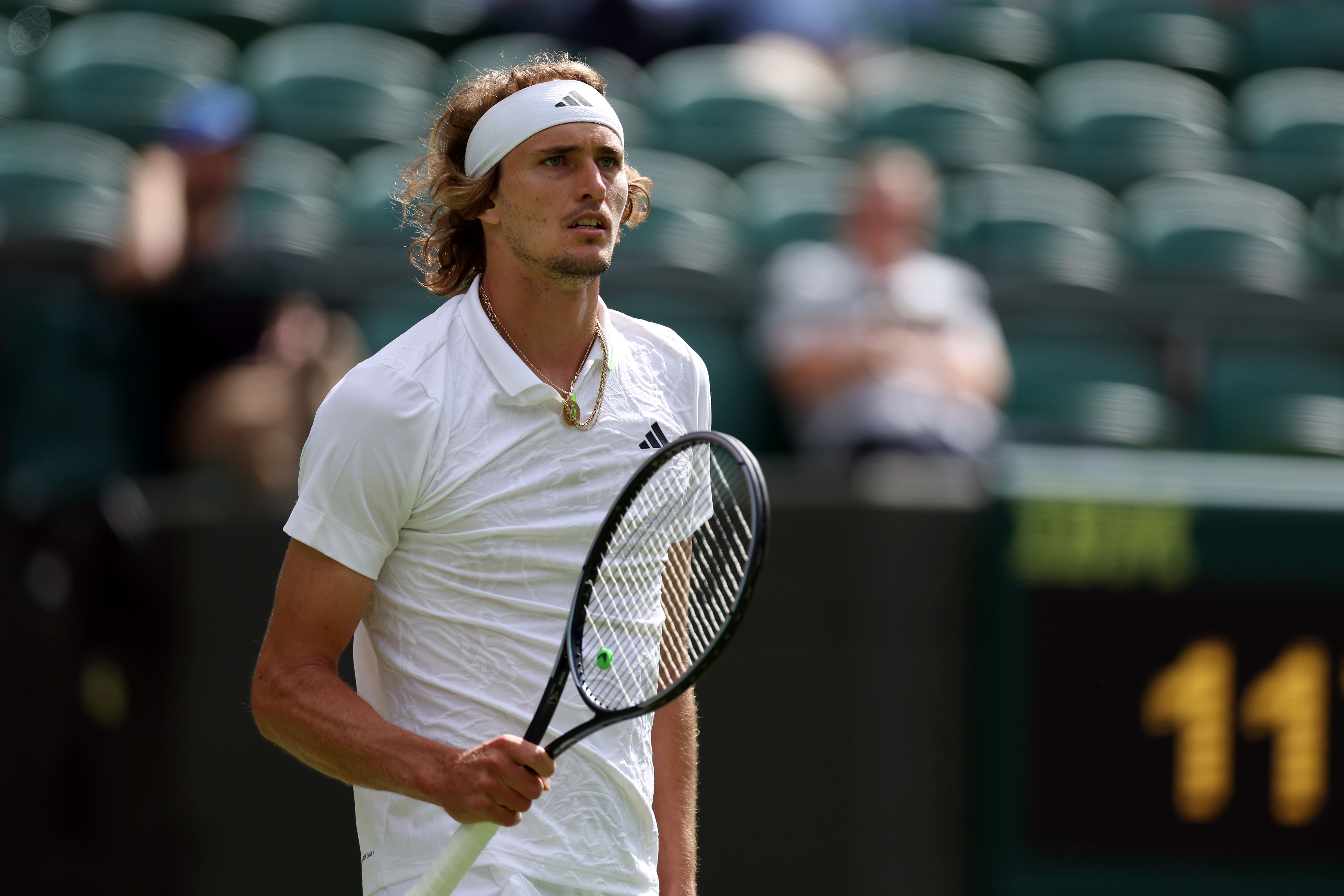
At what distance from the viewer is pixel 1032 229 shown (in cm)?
621

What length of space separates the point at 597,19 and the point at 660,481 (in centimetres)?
496

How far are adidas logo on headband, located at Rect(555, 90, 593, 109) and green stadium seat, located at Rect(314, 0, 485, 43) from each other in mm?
5048

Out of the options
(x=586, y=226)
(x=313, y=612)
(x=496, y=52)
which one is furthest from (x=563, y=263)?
(x=496, y=52)

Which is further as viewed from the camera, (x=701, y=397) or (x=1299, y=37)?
(x=1299, y=37)

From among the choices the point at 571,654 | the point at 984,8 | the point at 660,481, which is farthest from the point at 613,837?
the point at 984,8

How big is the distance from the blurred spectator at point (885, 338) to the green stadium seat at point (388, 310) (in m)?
1.02

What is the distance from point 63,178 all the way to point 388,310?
1.41m

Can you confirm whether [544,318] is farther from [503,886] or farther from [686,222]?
[686,222]

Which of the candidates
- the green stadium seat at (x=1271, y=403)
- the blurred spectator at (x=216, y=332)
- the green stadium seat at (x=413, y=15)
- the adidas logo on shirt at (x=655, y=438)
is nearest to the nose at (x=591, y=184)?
the adidas logo on shirt at (x=655, y=438)

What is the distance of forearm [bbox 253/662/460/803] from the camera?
6.73ft

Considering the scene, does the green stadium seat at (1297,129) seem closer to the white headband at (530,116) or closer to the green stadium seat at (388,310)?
the green stadium seat at (388,310)

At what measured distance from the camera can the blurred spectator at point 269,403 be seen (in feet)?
14.8

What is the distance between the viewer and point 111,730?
4430 millimetres

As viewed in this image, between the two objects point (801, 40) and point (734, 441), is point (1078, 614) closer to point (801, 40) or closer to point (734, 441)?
point (734, 441)
